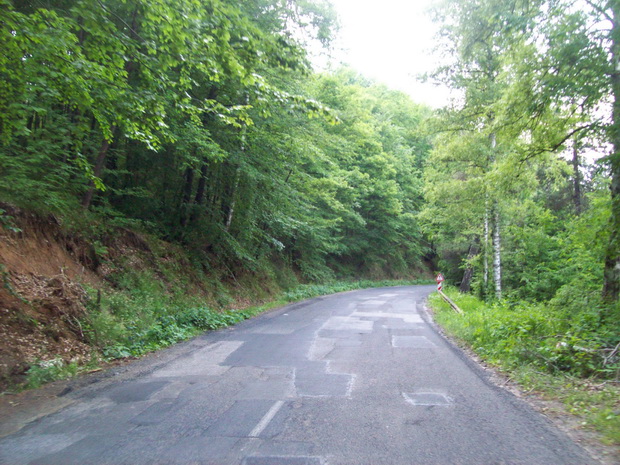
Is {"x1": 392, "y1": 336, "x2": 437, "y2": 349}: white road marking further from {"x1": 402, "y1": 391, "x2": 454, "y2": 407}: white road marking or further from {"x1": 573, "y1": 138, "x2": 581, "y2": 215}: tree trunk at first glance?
{"x1": 573, "y1": 138, "x2": 581, "y2": 215}: tree trunk

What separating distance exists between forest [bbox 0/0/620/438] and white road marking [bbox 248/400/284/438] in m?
4.36

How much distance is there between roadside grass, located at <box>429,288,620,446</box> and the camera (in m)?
4.93

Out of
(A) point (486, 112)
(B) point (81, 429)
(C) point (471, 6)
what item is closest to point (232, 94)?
(C) point (471, 6)

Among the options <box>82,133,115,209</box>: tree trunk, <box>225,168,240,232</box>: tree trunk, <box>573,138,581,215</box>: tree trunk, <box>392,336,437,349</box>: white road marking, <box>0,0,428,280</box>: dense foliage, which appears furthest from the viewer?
<box>573,138,581,215</box>: tree trunk

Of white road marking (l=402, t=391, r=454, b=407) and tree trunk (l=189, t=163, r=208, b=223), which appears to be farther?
tree trunk (l=189, t=163, r=208, b=223)

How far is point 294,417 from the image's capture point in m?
4.75

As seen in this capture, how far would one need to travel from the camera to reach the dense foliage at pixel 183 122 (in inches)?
242

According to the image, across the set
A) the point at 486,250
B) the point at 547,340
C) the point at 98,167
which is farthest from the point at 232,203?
the point at 547,340

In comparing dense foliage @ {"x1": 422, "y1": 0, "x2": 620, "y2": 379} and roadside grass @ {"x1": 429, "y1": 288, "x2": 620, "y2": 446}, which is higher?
dense foliage @ {"x1": 422, "y1": 0, "x2": 620, "y2": 379}

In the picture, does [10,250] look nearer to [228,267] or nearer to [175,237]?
[175,237]

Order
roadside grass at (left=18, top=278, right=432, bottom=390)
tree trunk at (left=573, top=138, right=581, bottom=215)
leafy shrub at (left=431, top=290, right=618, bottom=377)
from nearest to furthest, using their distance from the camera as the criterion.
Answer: leafy shrub at (left=431, top=290, right=618, bottom=377) → roadside grass at (left=18, top=278, right=432, bottom=390) → tree trunk at (left=573, top=138, right=581, bottom=215)

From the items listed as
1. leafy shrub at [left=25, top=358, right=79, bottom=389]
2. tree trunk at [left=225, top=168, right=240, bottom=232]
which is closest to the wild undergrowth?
leafy shrub at [left=25, top=358, right=79, bottom=389]

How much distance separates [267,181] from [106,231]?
5606mm

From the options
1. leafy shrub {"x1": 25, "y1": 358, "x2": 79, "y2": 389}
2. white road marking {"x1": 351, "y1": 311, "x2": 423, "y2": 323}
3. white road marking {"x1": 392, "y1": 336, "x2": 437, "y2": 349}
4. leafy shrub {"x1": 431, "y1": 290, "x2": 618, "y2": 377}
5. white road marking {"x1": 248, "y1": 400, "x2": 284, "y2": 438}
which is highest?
leafy shrub {"x1": 431, "y1": 290, "x2": 618, "y2": 377}
